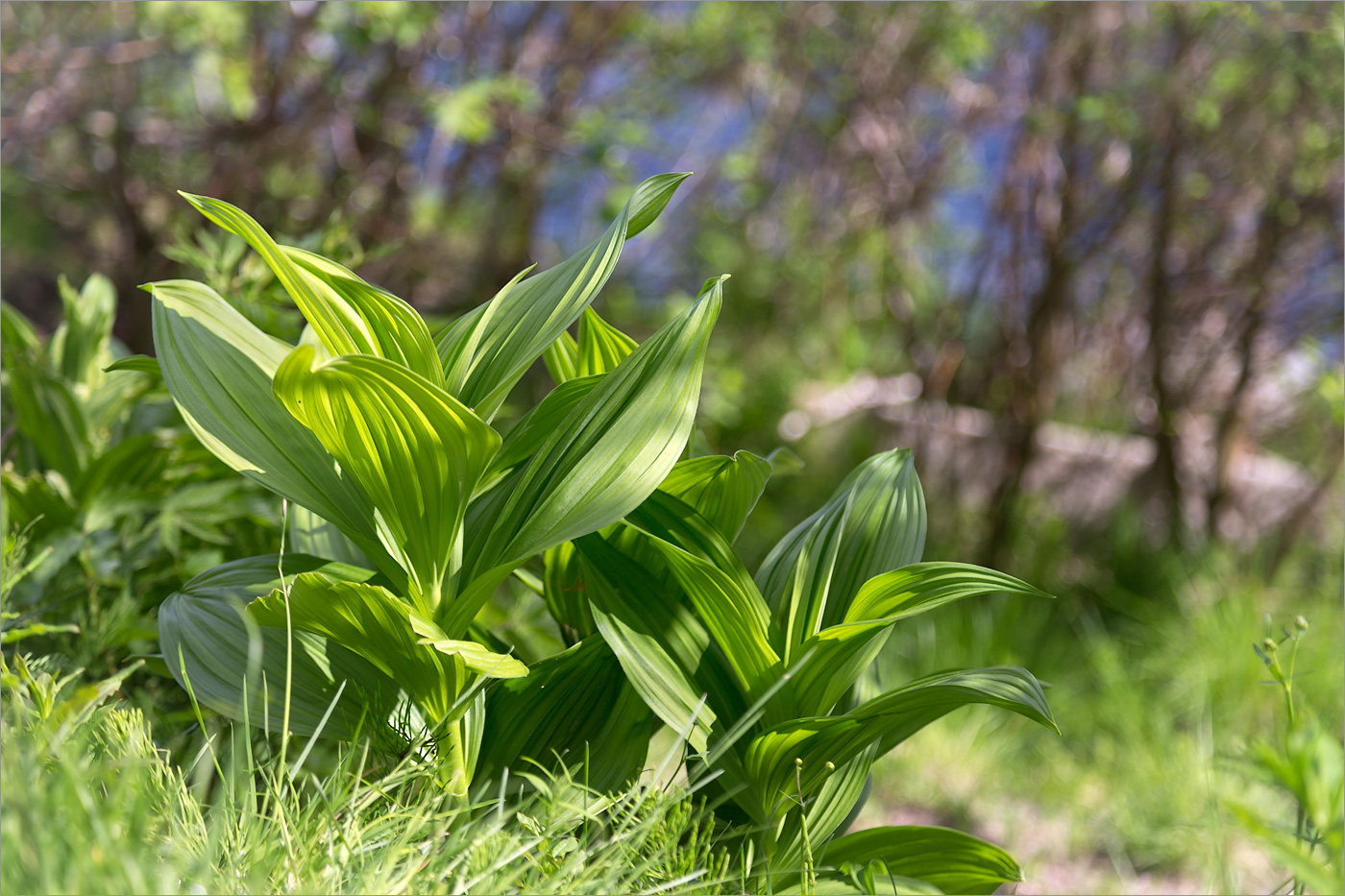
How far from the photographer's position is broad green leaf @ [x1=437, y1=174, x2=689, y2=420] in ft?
2.37

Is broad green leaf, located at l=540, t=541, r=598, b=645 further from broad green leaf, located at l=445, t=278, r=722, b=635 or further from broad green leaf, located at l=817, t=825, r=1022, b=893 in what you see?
broad green leaf, located at l=817, t=825, r=1022, b=893

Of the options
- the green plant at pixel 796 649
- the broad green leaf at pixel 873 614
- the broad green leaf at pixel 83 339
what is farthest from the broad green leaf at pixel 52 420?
the broad green leaf at pixel 873 614

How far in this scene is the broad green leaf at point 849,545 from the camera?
83cm

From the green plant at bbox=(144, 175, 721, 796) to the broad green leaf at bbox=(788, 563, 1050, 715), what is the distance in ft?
0.56

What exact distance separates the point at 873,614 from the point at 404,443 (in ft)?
1.40

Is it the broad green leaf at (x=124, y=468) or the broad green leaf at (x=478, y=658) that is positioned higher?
the broad green leaf at (x=478, y=658)

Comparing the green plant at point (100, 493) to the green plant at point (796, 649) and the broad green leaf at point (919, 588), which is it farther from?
the broad green leaf at point (919, 588)

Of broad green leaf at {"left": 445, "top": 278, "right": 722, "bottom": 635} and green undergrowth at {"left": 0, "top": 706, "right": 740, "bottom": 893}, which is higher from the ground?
broad green leaf at {"left": 445, "top": 278, "right": 722, "bottom": 635}

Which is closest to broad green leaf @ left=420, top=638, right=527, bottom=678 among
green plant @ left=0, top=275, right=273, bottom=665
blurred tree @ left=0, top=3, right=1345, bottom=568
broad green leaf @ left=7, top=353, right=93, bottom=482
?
green plant @ left=0, top=275, right=273, bottom=665

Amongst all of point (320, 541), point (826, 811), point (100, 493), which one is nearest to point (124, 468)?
point (100, 493)

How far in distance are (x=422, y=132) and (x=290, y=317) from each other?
240 centimetres

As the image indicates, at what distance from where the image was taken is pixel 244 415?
2.46 feet

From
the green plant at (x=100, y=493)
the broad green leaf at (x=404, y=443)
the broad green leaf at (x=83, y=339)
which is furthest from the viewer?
the broad green leaf at (x=83, y=339)

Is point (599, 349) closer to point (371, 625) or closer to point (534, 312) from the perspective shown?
point (534, 312)
